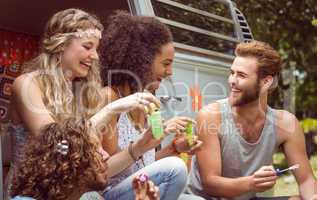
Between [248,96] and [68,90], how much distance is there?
1.01 m

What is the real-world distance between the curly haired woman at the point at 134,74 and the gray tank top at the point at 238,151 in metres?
0.28

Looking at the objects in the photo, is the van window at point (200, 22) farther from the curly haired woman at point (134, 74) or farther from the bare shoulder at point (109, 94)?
the bare shoulder at point (109, 94)

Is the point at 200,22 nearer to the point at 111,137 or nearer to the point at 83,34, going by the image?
the point at 83,34

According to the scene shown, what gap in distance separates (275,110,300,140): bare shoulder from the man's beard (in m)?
0.17

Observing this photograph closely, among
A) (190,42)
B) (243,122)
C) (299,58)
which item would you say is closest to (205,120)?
(243,122)

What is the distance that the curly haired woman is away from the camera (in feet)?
9.99

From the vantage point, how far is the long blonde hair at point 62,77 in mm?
2936

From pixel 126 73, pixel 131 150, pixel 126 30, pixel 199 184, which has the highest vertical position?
pixel 126 30

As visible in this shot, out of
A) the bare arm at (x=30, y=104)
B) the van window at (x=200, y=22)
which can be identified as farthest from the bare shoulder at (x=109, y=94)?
the van window at (x=200, y=22)

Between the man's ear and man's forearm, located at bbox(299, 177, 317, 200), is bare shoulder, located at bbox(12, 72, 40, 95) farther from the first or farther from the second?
man's forearm, located at bbox(299, 177, 317, 200)

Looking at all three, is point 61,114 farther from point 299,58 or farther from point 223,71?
point 299,58

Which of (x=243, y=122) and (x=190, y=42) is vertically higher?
(x=190, y=42)

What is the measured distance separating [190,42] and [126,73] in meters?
1.53

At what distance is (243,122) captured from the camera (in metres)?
3.46
